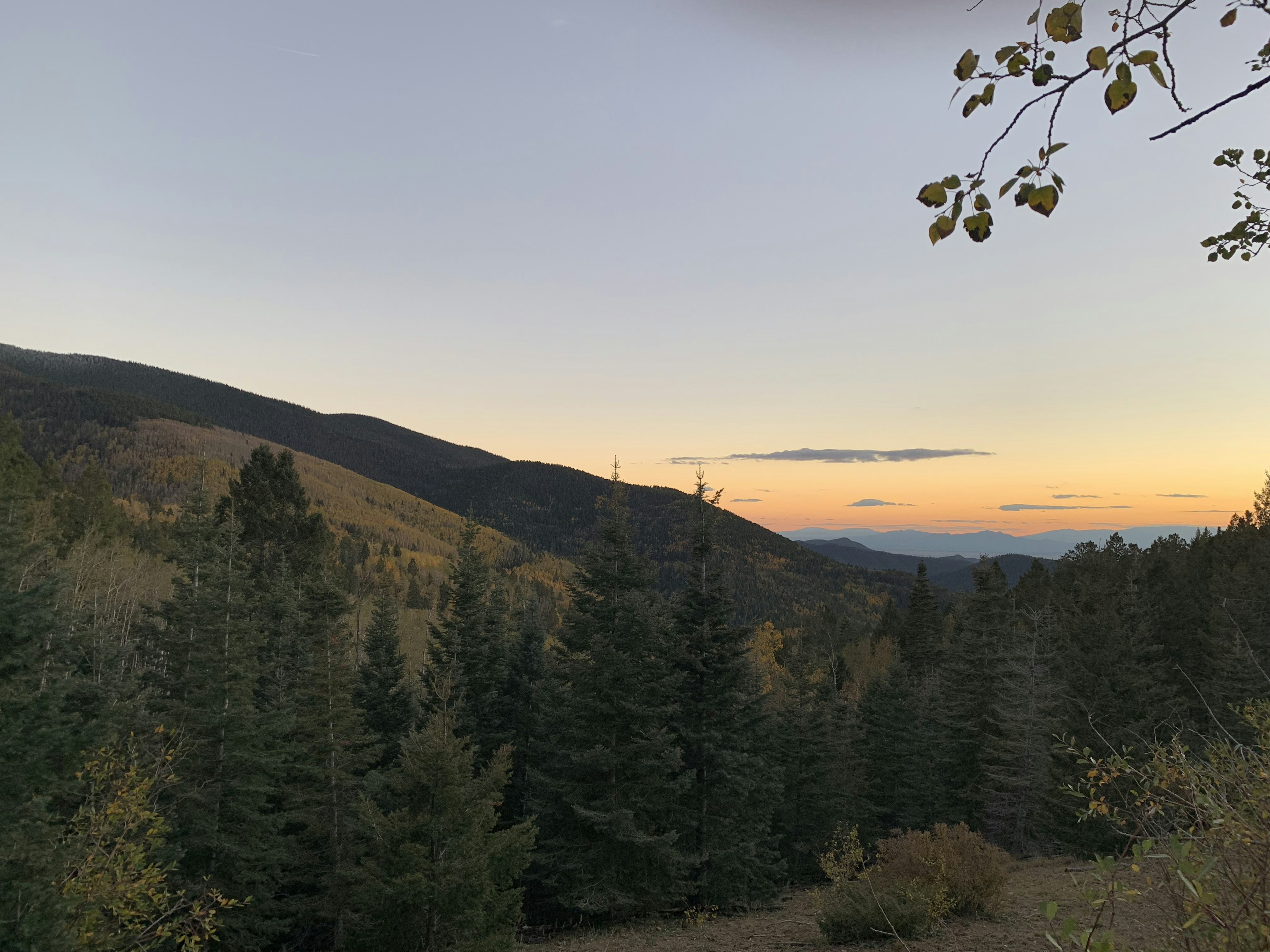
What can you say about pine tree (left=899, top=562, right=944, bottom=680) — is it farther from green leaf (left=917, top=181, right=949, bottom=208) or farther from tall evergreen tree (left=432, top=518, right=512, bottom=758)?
green leaf (left=917, top=181, right=949, bottom=208)

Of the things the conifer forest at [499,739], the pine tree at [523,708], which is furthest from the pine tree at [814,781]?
the pine tree at [523,708]

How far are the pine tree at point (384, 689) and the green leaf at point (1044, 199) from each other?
3098 centimetres

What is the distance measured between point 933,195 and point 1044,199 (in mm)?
366

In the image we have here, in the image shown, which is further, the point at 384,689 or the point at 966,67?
the point at 384,689

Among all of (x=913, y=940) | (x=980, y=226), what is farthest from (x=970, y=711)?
(x=980, y=226)

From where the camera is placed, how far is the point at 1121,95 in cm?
226

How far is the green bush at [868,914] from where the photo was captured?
12.9 metres

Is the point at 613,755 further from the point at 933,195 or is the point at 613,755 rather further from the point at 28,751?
the point at 933,195

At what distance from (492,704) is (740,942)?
51.3 feet

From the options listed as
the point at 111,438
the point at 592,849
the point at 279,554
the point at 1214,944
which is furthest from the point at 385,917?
the point at 111,438

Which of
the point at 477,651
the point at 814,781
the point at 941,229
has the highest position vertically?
the point at 941,229

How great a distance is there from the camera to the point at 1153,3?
7.89 feet

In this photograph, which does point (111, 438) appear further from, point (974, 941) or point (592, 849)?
point (974, 941)

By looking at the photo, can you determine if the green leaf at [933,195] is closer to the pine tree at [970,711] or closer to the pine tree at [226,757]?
the pine tree at [226,757]
